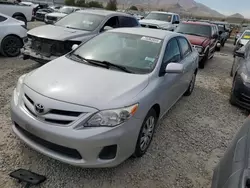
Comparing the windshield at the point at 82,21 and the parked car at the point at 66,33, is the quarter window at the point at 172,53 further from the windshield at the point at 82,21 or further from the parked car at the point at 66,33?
the windshield at the point at 82,21

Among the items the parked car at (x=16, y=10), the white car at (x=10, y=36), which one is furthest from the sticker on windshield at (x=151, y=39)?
the parked car at (x=16, y=10)

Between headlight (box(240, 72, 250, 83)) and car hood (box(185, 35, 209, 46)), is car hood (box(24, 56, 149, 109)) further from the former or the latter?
car hood (box(185, 35, 209, 46))

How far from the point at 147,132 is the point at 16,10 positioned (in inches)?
481

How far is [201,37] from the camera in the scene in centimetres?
895

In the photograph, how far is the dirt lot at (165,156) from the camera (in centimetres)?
266

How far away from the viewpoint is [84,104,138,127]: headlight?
2.37 meters

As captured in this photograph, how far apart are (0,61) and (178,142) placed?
18.3 ft

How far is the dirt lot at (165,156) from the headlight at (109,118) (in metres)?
0.71

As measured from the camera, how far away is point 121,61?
3371 millimetres

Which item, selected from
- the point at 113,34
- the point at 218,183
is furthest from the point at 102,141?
the point at 113,34

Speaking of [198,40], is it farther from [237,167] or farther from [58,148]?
[237,167]

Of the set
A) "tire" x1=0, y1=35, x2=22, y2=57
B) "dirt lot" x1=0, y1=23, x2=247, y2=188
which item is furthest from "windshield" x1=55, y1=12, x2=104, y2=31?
"dirt lot" x1=0, y1=23, x2=247, y2=188

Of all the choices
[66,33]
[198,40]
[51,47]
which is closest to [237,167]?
[51,47]

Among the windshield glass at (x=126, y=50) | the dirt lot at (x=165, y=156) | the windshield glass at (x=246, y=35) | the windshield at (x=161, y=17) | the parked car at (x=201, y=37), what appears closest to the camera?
the dirt lot at (x=165, y=156)
